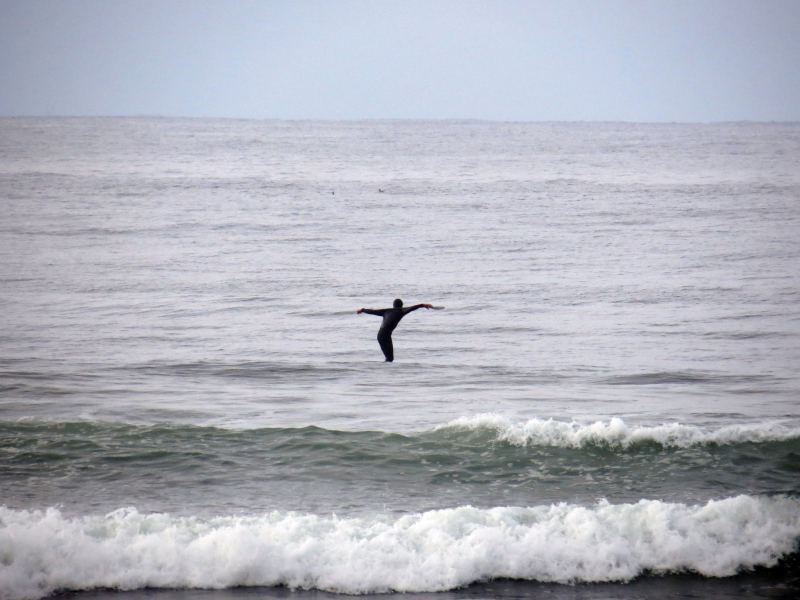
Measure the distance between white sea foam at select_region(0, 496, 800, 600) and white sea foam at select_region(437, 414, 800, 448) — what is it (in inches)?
121

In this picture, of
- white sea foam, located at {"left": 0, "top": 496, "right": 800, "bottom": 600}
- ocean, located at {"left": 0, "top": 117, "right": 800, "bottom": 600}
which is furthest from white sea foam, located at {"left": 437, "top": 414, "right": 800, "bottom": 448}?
white sea foam, located at {"left": 0, "top": 496, "right": 800, "bottom": 600}

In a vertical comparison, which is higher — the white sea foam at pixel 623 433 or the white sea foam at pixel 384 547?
the white sea foam at pixel 623 433

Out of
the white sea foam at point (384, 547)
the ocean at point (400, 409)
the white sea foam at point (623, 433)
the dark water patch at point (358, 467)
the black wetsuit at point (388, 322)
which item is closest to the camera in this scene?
the white sea foam at point (384, 547)

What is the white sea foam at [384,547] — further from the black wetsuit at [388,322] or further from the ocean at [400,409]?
the black wetsuit at [388,322]

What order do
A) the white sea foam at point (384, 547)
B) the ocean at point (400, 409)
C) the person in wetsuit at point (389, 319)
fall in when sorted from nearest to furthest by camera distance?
the white sea foam at point (384, 547) → the ocean at point (400, 409) → the person in wetsuit at point (389, 319)

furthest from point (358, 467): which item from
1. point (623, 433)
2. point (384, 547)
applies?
point (623, 433)

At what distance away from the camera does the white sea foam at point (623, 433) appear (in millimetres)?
16406

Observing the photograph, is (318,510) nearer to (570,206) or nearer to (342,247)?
(342,247)

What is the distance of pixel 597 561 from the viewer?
40.7 feet

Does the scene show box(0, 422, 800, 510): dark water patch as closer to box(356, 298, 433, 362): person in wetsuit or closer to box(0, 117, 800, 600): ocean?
box(0, 117, 800, 600): ocean

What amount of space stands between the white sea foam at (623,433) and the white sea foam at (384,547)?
307cm

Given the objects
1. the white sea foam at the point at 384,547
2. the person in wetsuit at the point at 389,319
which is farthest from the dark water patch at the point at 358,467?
the person in wetsuit at the point at 389,319

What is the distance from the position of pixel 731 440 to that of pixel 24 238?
3328 centimetres

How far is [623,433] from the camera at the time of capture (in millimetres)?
16594
